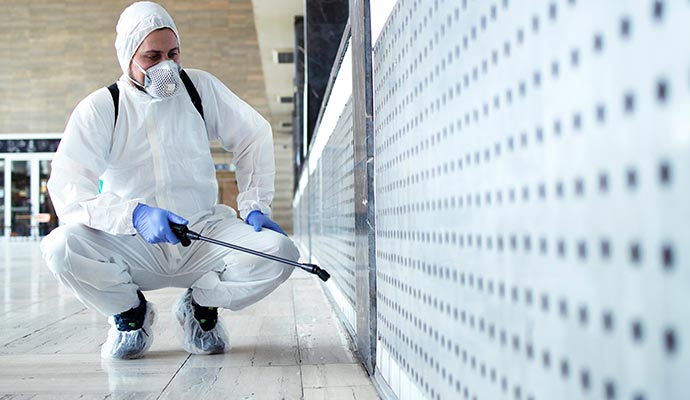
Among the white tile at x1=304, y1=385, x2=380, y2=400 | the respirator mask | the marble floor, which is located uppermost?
the respirator mask

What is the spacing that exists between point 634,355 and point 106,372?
1878 mm

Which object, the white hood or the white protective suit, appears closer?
the white protective suit

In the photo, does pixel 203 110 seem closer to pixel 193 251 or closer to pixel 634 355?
pixel 193 251

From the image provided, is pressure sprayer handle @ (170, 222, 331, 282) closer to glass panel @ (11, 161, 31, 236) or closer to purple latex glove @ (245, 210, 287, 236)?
purple latex glove @ (245, 210, 287, 236)

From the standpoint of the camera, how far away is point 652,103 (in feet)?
1.66

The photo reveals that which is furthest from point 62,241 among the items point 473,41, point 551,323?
point 551,323

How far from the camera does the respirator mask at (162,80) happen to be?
7.77 ft

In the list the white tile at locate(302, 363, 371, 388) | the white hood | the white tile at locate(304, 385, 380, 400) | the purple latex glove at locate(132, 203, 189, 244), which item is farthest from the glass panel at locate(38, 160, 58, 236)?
the white tile at locate(304, 385, 380, 400)

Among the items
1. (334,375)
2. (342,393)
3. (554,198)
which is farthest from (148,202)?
(554,198)

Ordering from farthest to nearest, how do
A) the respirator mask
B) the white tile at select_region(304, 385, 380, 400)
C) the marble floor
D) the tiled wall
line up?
the respirator mask < the marble floor < the white tile at select_region(304, 385, 380, 400) < the tiled wall

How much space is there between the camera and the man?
226 centimetres

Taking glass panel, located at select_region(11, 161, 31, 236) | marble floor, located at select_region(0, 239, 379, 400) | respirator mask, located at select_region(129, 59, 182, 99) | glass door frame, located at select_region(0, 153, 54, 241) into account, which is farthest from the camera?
glass panel, located at select_region(11, 161, 31, 236)

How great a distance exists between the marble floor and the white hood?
0.98m

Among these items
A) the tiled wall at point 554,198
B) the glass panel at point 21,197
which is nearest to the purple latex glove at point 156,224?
the tiled wall at point 554,198
